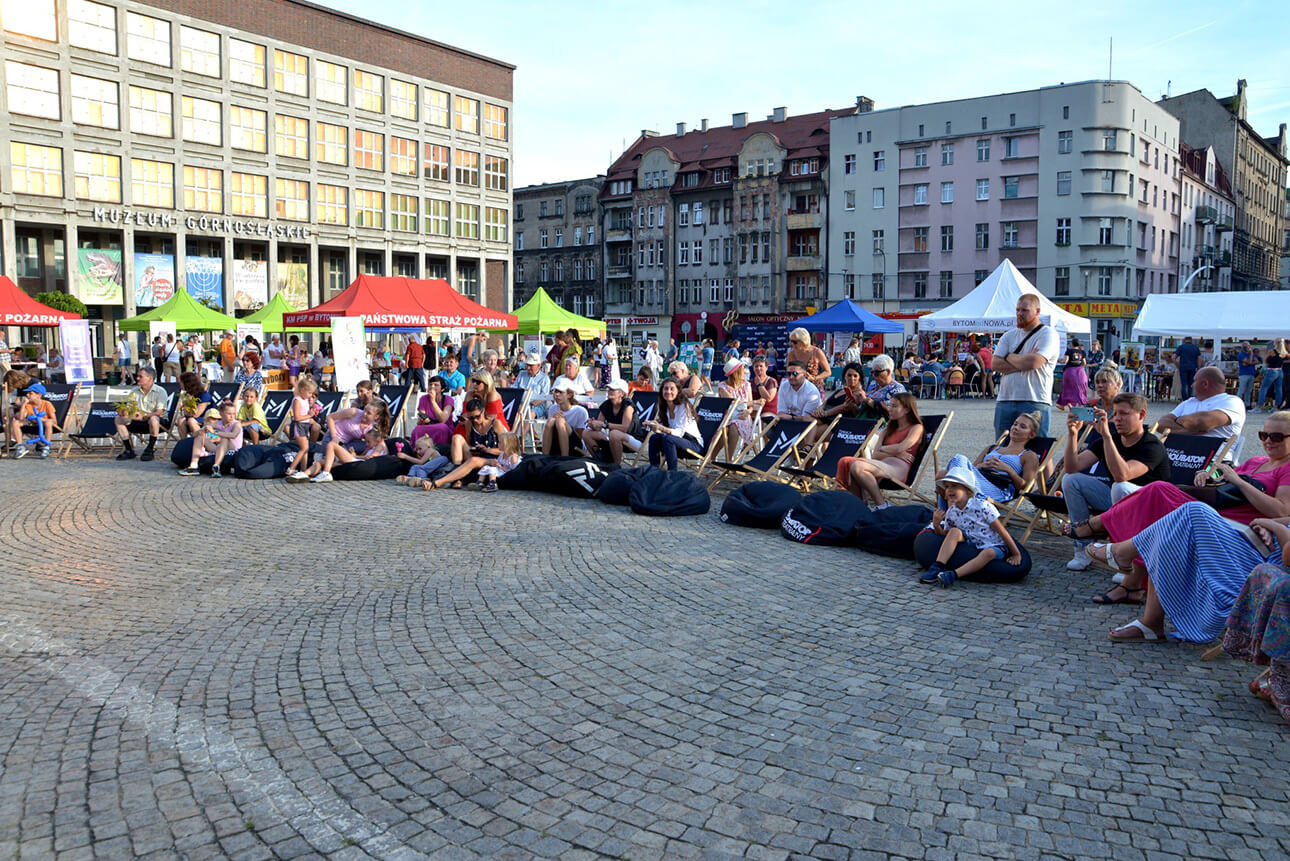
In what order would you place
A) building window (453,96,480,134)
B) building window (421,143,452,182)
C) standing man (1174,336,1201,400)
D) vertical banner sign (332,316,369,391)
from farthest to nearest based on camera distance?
building window (453,96,480,134) < building window (421,143,452,182) < standing man (1174,336,1201,400) < vertical banner sign (332,316,369,391)

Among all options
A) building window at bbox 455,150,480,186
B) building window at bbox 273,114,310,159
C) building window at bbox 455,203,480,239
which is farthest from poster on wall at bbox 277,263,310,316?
building window at bbox 455,150,480,186

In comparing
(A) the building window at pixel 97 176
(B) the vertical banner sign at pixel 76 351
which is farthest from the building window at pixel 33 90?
(B) the vertical banner sign at pixel 76 351

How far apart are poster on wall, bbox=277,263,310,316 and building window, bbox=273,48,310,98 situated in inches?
392

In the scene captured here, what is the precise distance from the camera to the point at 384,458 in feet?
39.0

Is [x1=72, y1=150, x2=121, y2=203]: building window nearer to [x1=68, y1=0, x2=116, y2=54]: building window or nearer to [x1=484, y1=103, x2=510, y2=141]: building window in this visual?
[x1=68, y1=0, x2=116, y2=54]: building window

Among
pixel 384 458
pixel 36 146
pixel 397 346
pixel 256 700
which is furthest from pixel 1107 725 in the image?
pixel 397 346

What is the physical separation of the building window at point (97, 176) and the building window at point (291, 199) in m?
8.56

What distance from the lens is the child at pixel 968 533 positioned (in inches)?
259

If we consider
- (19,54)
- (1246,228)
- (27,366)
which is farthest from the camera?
(1246,228)

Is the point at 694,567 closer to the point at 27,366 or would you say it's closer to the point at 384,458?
the point at 384,458

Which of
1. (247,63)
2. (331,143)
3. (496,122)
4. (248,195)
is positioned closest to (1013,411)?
(248,195)

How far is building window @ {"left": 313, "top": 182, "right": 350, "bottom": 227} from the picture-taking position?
57281 millimetres

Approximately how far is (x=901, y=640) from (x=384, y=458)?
8.09m

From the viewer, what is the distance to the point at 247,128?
53.5 meters
